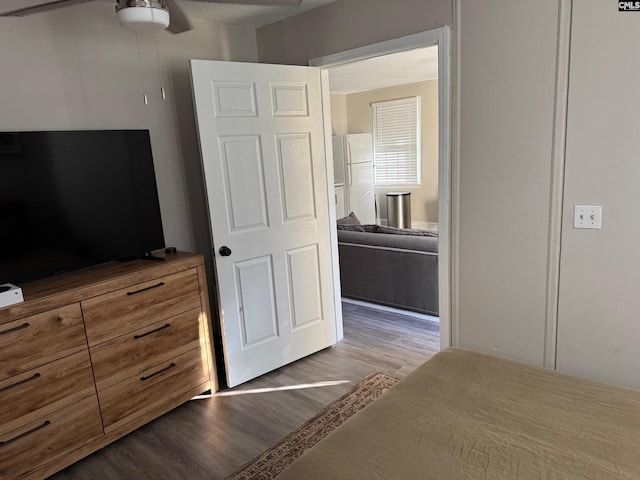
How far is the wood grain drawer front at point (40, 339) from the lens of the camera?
194cm

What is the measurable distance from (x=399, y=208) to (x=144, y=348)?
5381 millimetres

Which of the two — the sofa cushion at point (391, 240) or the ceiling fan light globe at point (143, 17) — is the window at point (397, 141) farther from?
the ceiling fan light globe at point (143, 17)

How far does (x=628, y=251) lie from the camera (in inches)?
81.7

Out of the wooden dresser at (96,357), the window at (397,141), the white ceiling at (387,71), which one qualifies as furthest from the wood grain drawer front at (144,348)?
the window at (397,141)

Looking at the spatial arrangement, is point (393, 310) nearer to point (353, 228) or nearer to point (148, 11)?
point (353, 228)

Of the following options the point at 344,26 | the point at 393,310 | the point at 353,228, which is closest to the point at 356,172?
the point at 353,228

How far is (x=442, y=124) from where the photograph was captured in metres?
2.54

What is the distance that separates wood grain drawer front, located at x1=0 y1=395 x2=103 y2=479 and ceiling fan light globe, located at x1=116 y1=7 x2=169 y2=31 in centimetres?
178

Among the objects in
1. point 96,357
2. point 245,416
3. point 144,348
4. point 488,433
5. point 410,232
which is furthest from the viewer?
point 410,232

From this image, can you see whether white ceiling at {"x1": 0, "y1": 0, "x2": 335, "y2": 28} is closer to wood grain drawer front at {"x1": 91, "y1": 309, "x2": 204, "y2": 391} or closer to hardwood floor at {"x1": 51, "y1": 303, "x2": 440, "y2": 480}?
wood grain drawer front at {"x1": 91, "y1": 309, "x2": 204, "y2": 391}

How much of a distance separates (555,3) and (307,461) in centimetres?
223

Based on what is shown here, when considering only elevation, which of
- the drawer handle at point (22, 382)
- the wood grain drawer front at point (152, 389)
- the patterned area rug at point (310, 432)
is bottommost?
the patterned area rug at point (310, 432)

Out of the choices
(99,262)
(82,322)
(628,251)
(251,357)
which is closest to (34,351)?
(82,322)

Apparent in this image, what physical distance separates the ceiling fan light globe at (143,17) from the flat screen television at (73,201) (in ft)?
2.36
